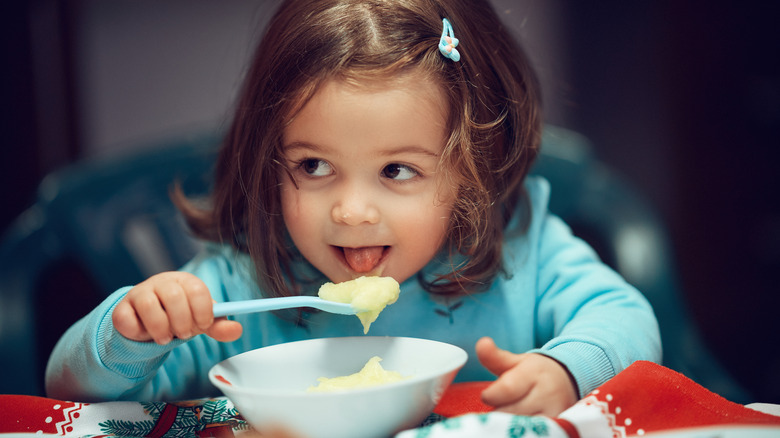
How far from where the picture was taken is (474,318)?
84cm

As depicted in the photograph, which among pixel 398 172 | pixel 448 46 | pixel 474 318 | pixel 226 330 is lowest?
pixel 474 318

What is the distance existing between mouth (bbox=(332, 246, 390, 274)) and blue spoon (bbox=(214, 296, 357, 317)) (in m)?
0.07

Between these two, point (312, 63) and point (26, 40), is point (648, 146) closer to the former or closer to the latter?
point (312, 63)

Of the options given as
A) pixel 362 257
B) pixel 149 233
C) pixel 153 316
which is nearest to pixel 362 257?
pixel 362 257

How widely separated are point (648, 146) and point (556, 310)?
91 centimetres

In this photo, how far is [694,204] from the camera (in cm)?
150

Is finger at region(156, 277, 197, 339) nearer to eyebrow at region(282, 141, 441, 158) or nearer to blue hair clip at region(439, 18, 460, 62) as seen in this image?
eyebrow at region(282, 141, 441, 158)

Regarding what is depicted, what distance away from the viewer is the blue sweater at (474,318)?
682mm

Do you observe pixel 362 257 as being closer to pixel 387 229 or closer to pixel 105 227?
pixel 387 229

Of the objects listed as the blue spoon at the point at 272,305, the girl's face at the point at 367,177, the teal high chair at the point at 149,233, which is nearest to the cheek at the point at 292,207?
the girl's face at the point at 367,177

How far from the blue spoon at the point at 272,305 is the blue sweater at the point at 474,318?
0.40 feet

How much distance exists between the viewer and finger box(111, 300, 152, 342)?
576 mm

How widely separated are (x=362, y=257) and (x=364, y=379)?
152mm

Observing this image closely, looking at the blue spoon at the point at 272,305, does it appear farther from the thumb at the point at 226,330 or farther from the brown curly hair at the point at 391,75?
the brown curly hair at the point at 391,75
